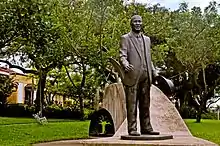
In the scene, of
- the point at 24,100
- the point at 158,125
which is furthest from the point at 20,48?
the point at 24,100

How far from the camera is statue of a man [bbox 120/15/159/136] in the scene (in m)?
5.98

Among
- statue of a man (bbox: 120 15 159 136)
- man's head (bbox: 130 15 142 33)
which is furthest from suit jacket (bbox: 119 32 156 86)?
man's head (bbox: 130 15 142 33)

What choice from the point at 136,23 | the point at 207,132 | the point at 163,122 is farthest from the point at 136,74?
the point at 207,132

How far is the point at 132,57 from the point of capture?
605 centimetres

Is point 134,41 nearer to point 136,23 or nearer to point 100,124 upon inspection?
point 136,23

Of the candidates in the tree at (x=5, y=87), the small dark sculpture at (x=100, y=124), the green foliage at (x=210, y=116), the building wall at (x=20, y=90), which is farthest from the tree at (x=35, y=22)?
the building wall at (x=20, y=90)

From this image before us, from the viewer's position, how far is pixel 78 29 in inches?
722

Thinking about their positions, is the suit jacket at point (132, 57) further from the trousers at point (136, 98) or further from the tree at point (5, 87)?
the tree at point (5, 87)

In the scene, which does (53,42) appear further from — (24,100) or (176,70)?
(24,100)

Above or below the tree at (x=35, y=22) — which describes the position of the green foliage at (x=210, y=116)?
below

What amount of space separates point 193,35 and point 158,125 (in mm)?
13778

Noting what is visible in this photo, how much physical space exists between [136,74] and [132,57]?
240 mm

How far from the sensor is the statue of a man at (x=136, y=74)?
598 cm

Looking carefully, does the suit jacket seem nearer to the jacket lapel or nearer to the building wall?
the jacket lapel
